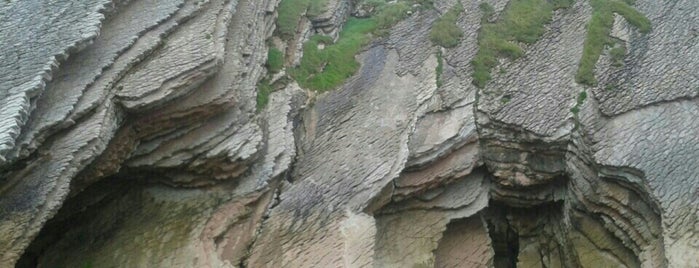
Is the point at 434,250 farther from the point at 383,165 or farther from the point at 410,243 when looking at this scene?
the point at 383,165

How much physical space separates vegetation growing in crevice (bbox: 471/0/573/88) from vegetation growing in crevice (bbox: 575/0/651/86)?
121 cm

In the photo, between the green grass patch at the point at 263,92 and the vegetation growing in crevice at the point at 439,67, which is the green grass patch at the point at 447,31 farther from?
the green grass patch at the point at 263,92

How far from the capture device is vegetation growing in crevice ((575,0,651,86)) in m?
18.6

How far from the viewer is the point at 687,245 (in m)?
13.8

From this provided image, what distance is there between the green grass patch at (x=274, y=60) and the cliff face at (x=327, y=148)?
0.32m

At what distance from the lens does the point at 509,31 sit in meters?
20.7

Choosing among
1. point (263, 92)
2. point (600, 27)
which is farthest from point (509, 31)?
point (263, 92)

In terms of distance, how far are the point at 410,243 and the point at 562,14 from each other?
28.4 feet

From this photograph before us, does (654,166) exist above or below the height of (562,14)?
below

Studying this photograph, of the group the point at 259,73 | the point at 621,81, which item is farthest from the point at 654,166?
the point at 259,73

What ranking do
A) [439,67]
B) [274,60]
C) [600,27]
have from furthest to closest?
[600,27]
[439,67]
[274,60]

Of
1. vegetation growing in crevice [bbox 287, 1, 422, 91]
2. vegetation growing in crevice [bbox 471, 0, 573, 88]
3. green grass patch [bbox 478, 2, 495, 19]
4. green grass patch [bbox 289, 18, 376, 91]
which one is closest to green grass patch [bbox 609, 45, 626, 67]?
vegetation growing in crevice [bbox 471, 0, 573, 88]

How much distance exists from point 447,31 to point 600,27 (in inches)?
160

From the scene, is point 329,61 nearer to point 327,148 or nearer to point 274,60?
point 274,60
